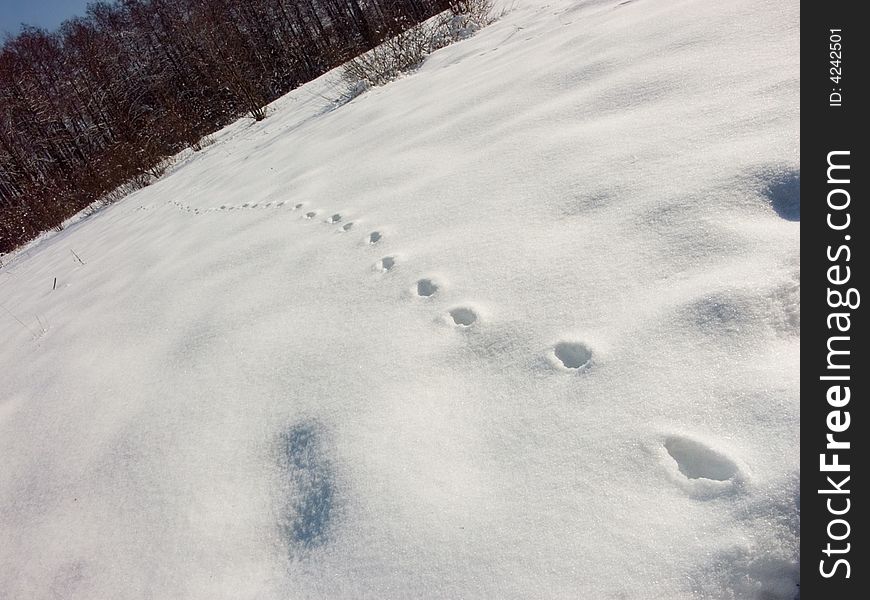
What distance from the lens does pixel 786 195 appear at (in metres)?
1.37

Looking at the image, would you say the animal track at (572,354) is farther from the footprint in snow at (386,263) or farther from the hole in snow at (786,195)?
the footprint in snow at (386,263)

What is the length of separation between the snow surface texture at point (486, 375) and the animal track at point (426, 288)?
11 millimetres

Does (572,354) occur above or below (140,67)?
below

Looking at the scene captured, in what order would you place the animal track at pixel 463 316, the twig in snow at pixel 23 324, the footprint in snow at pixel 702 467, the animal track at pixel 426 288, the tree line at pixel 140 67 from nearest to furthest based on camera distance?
1. the footprint in snow at pixel 702 467
2. the animal track at pixel 463 316
3. the animal track at pixel 426 288
4. the twig in snow at pixel 23 324
5. the tree line at pixel 140 67

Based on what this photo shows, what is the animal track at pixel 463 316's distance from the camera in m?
1.49

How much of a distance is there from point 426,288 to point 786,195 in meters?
1.04

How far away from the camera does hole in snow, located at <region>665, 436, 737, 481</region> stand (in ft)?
2.95

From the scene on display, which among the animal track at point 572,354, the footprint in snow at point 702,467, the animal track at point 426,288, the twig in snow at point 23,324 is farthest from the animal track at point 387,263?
the twig in snow at point 23,324

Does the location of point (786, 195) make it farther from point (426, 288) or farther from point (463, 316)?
point (426, 288)

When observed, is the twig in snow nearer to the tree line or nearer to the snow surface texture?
the snow surface texture

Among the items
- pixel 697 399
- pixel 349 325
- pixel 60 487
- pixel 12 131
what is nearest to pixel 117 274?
pixel 60 487

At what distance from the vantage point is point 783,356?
103cm

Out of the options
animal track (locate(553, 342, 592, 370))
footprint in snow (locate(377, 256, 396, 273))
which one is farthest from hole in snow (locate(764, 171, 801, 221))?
footprint in snow (locate(377, 256, 396, 273))

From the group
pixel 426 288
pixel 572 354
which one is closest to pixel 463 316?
pixel 426 288
